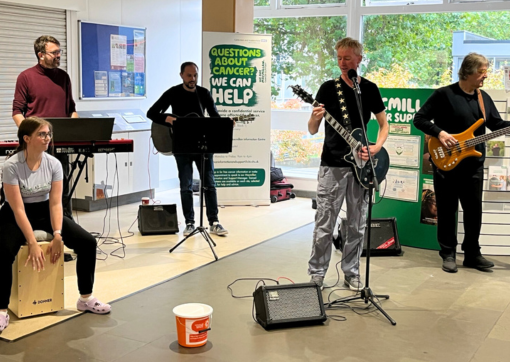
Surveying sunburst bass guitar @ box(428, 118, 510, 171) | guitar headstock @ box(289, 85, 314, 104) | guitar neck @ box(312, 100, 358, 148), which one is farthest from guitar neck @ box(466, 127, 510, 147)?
guitar headstock @ box(289, 85, 314, 104)

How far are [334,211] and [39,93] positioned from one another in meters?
2.54

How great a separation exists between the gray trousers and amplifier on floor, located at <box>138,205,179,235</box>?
2.15 metres

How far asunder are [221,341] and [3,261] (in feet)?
4.48

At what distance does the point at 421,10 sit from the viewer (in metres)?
7.95

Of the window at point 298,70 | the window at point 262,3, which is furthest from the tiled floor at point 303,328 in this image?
the window at point 262,3

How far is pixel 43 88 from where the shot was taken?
5145mm

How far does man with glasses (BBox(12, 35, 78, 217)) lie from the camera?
5059mm

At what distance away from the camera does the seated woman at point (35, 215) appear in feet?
12.5

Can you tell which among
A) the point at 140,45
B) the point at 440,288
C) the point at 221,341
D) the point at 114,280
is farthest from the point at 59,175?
the point at 140,45

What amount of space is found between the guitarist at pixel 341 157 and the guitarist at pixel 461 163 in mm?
929

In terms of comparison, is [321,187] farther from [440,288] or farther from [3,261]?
[3,261]

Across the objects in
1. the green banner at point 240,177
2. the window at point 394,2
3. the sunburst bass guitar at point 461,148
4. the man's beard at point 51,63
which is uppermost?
the window at point 394,2

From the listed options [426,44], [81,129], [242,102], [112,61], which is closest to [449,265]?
[81,129]

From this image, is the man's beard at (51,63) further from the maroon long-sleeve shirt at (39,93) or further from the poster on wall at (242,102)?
the poster on wall at (242,102)
